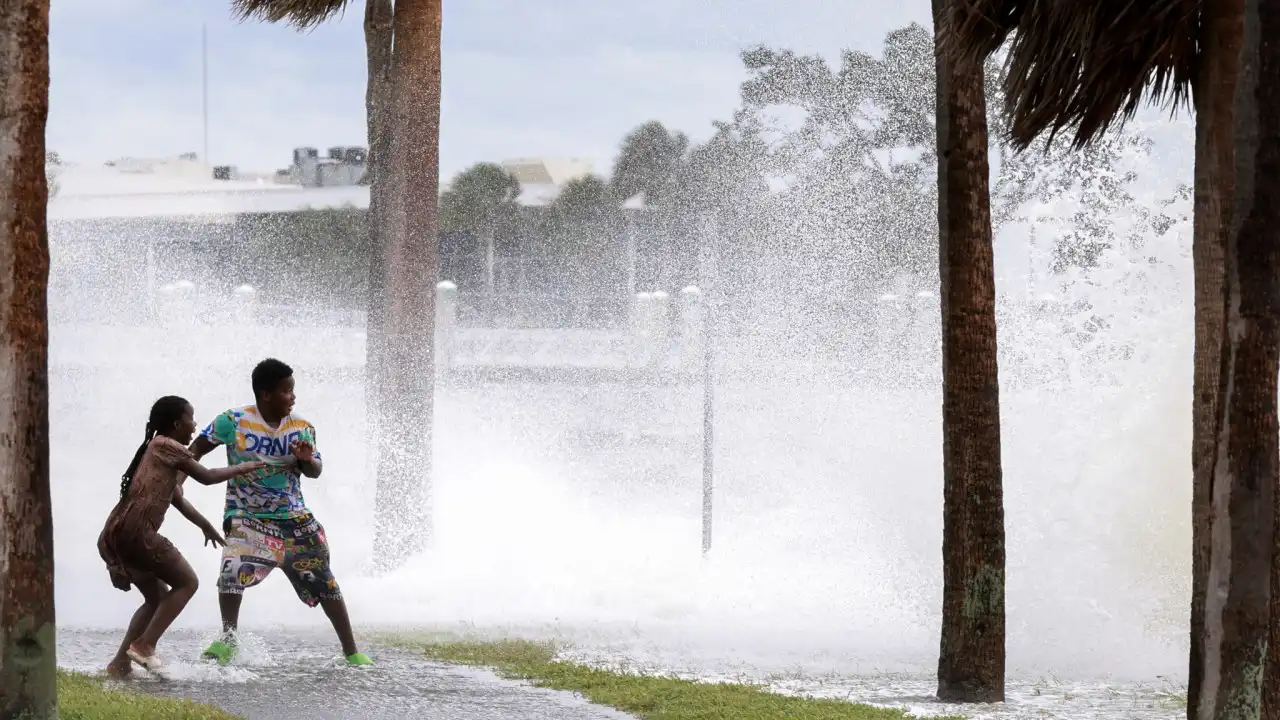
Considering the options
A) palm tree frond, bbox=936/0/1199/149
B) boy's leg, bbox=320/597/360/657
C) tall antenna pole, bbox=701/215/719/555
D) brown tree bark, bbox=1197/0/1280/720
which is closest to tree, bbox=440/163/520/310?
tall antenna pole, bbox=701/215/719/555

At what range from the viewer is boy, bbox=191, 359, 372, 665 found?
7.45 metres

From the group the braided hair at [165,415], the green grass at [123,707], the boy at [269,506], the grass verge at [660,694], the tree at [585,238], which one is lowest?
the grass verge at [660,694]

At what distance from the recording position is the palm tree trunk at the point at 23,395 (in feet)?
19.3

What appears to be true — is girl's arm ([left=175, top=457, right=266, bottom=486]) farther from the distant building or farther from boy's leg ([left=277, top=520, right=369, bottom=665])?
the distant building

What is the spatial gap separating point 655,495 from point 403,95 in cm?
558

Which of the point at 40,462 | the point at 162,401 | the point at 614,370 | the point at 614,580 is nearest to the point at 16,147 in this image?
the point at 40,462

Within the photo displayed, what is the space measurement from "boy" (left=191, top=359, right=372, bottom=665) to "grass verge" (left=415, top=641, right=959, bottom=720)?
1.02 m

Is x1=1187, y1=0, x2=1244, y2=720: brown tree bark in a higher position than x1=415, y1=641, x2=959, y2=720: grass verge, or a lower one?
higher

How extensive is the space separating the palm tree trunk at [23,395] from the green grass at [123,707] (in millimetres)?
324

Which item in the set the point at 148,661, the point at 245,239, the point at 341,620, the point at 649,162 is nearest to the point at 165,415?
the point at 148,661

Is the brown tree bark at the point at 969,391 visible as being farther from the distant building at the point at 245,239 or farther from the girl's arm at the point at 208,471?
the distant building at the point at 245,239

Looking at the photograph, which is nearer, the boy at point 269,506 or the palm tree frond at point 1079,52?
the palm tree frond at point 1079,52

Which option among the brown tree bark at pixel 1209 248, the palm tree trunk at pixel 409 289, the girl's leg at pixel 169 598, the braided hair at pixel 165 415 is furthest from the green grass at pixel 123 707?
the palm tree trunk at pixel 409 289

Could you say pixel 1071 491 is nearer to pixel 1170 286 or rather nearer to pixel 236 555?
pixel 1170 286
